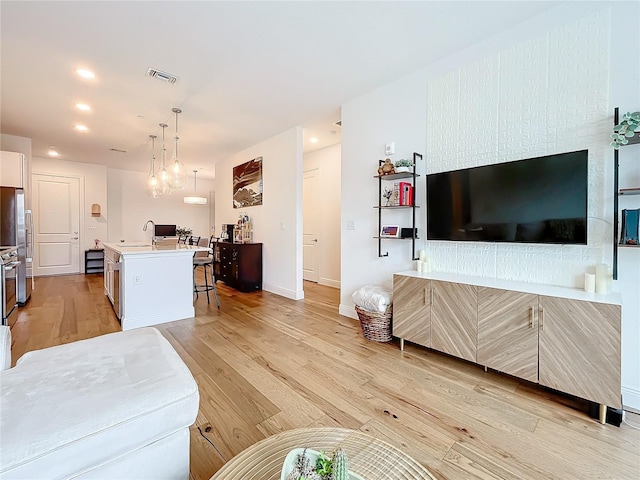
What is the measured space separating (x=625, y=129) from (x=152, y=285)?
14.4 feet

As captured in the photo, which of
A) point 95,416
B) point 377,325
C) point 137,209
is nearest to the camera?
point 95,416

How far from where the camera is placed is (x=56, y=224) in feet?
22.0

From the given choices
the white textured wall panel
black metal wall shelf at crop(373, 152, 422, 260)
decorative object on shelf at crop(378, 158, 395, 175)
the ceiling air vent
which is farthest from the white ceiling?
black metal wall shelf at crop(373, 152, 422, 260)

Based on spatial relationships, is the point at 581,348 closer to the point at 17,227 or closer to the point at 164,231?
the point at 164,231

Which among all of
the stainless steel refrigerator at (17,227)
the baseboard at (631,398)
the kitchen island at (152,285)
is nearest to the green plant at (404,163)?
the baseboard at (631,398)

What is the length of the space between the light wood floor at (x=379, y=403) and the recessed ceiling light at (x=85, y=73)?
9.17 feet

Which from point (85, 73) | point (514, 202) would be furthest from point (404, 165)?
point (85, 73)

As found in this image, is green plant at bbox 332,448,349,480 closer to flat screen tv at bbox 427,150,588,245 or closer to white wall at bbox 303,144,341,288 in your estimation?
flat screen tv at bbox 427,150,588,245

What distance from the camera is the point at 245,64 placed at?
2.87 meters

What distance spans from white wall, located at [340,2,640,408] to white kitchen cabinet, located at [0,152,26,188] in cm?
528

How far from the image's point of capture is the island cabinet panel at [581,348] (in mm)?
1645

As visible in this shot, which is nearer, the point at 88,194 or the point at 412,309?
the point at 412,309

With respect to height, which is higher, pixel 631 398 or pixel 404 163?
pixel 404 163

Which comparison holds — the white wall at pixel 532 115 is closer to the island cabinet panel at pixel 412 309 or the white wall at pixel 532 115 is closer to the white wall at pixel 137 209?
the island cabinet panel at pixel 412 309
